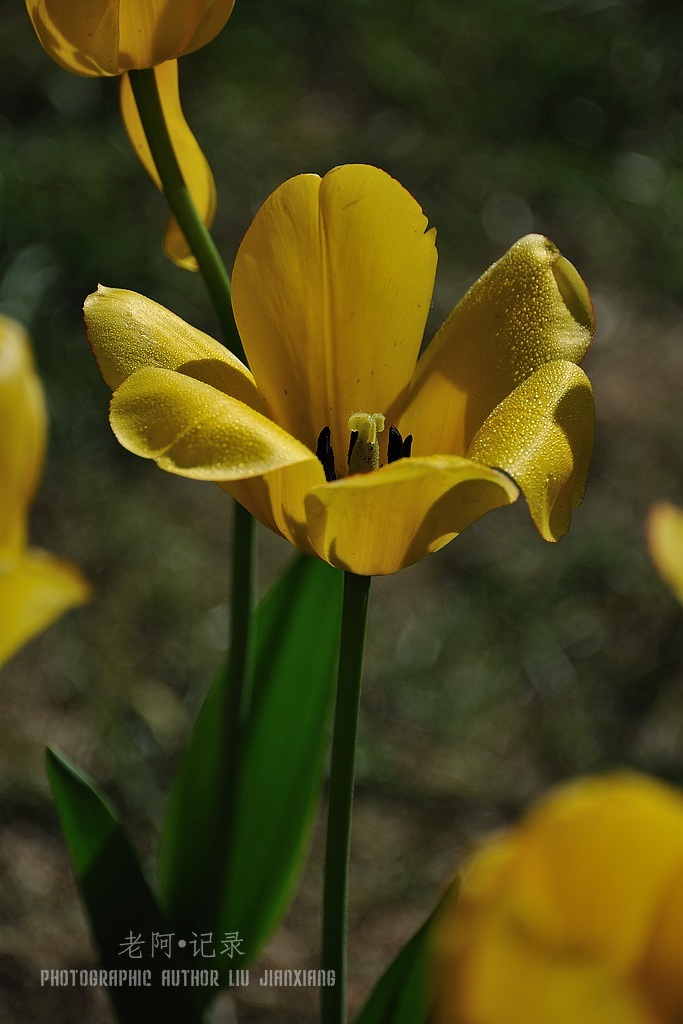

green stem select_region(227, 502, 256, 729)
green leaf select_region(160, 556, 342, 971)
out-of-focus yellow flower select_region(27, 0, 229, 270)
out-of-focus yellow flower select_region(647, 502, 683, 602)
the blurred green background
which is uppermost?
out-of-focus yellow flower select_region(27, 0, 229, 270)

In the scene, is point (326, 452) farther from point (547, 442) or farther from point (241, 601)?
point (547, 442)

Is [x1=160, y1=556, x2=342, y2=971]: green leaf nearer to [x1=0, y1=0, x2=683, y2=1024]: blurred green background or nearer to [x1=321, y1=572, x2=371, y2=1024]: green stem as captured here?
[x1=321, y1=572, x2=371, y2=1024]: green stem

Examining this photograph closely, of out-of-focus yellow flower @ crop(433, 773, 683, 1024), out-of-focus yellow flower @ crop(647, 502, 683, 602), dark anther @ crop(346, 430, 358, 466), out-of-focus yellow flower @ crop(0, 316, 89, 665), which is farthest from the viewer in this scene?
dark anther @ crop(346, 430, 358, 466)

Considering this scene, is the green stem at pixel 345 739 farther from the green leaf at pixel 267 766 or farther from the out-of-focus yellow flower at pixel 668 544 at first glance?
the green leaf at pixel 267 766

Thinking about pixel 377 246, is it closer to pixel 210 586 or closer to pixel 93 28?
pixel 93 28

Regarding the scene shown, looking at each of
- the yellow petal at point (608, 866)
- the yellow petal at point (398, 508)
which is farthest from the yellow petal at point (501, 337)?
the yellow petal at point (608, 866)

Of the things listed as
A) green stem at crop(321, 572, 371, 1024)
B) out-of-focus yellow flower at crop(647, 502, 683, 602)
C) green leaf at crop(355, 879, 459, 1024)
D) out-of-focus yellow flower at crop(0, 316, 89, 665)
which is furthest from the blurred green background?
out-of-focus yellow flower at crop(647, 502, 683, 602)
